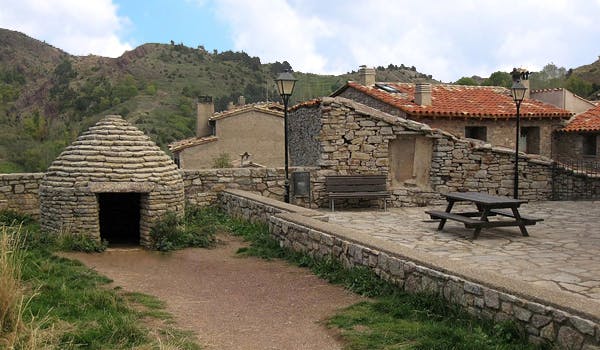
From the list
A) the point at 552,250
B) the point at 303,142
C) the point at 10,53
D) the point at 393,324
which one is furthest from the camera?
the point at 10,53

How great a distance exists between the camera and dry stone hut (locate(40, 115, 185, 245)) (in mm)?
9742

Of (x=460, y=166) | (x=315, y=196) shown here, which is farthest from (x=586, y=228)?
(x=315, y=196)

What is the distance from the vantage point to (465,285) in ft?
17.5

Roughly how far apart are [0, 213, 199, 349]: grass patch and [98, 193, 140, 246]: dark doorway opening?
412 cm

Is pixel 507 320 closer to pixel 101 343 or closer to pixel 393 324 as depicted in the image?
pixel 393 324

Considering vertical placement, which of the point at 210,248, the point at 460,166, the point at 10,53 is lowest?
the point at 210,248

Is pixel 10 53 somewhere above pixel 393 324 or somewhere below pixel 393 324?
above

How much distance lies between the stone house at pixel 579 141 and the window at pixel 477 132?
323 cm

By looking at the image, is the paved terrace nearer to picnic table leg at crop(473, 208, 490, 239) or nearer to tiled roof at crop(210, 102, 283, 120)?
picnic table leg at crop(473, 208, 490, 239)

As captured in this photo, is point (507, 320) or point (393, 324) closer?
point (507, 320)

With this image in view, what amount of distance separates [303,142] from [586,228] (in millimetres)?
7457

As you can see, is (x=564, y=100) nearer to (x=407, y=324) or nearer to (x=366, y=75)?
(x=366, y=75)

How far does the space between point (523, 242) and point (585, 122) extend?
13047 mm

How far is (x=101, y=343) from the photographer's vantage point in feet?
15.8
